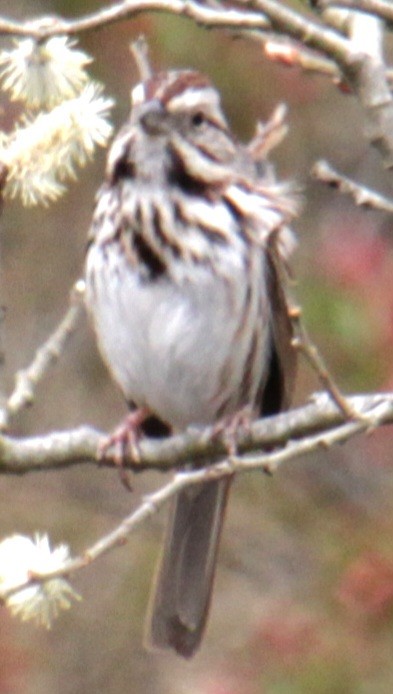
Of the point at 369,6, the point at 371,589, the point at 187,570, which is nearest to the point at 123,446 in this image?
the point at 187,570

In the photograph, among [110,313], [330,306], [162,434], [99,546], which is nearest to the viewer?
[99,546]

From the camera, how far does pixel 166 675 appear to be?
7.58 metres

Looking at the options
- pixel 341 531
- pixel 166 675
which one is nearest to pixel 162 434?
pixel 341 531

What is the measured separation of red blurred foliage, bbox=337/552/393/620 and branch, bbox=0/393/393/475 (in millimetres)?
1555

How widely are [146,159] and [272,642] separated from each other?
2183 millimetres

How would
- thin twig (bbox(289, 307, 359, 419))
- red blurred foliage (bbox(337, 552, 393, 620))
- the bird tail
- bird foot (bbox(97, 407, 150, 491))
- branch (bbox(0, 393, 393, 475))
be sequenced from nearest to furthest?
thin twig (bbox(289, 307, 359, 419)) → branch (bbox(0, 393, 393, 475)) → bird foot (bbox(97, 407, 150, 491)) → the bird tail → red blurred foliage (bbox(337, 552, 393, 620))

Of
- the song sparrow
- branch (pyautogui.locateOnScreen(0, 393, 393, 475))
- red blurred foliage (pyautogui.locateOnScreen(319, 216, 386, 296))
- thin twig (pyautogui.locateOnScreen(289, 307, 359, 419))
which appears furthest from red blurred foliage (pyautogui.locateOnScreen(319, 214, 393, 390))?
thin twig (pyautogui.locateOnScreen(289, 307, 359, 419))

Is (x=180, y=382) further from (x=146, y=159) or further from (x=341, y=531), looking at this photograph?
(x=341, y=531)

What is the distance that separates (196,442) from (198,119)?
820 millimetres

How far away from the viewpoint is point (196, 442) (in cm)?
435

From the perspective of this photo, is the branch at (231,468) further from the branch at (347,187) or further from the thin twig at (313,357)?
the branch at (347,187)

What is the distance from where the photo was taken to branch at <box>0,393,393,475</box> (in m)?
3.85

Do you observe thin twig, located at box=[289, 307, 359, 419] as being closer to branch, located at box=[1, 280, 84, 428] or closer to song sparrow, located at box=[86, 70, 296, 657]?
branch, located at box=[1, 280, 84, 428]

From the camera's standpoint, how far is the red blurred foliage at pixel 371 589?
5996mm
